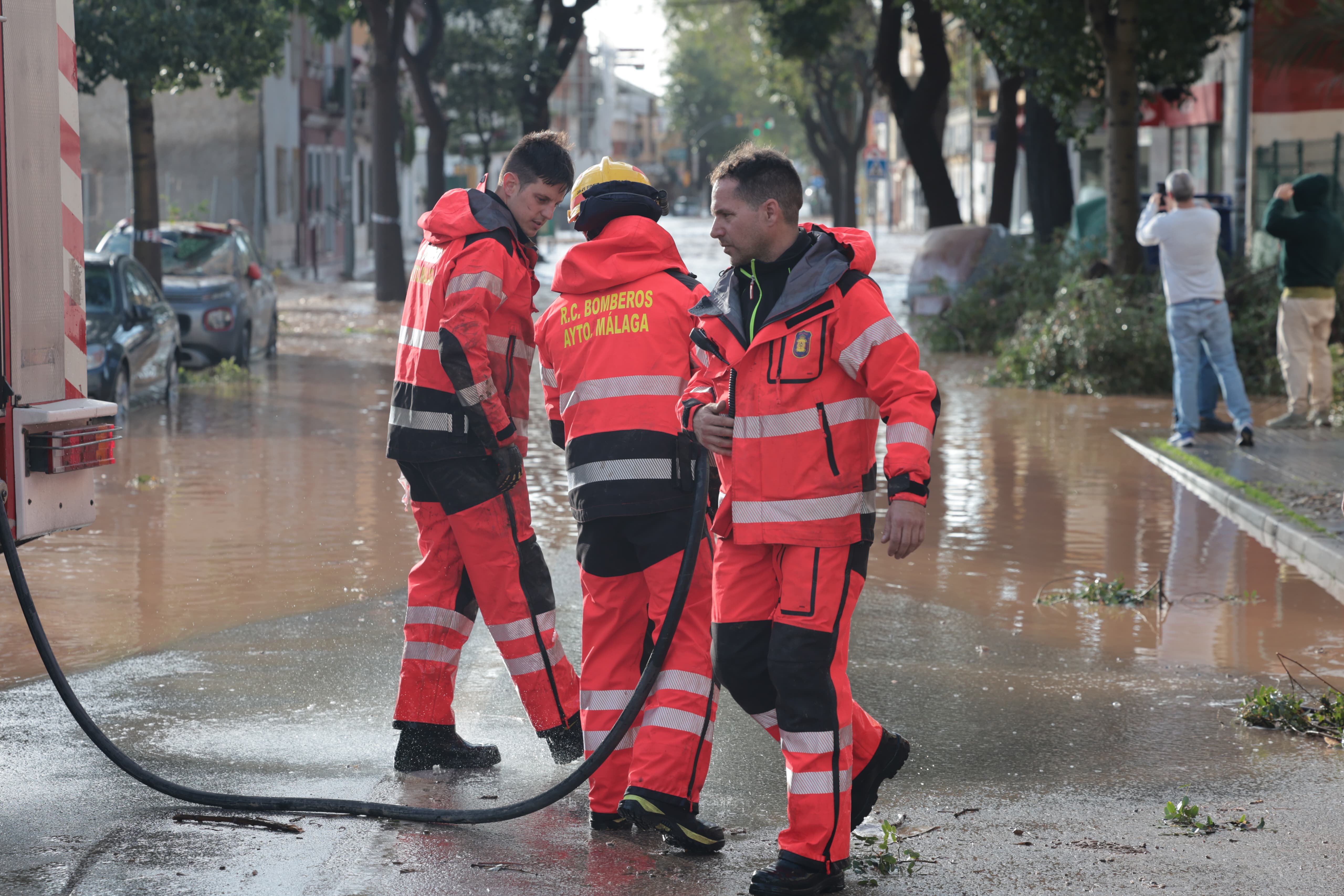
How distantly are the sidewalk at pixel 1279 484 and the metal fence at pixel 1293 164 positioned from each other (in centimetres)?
664

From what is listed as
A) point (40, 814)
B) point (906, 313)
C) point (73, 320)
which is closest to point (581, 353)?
point (73, 320)

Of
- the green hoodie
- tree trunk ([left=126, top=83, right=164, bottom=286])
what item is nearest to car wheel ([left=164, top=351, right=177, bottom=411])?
tree trunk ([left=126, top=83, right=164, bottom=286])

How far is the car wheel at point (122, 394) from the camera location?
12.8 m

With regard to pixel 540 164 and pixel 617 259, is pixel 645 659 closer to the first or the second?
pixel 617 259

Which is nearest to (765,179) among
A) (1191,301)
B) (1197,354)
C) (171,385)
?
(1191,301)

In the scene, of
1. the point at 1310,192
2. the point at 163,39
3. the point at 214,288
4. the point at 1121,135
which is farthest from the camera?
the point at 163,39

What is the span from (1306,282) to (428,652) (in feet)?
29.9

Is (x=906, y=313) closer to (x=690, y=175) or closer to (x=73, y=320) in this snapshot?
(x=73, y=320)

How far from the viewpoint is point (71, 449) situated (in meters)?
4.90

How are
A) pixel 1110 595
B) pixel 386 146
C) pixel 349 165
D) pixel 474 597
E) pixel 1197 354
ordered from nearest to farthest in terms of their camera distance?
pixel 474 597, pixel 1110 595, pixel 1197 354, pixel 386 146, pixel 349 165

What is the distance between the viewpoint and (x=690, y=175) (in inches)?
4722

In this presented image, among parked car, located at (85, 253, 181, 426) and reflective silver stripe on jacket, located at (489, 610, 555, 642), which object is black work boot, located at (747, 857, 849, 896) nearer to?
reflective silver stripe on jacket, located at (489, 610, 555, 642)

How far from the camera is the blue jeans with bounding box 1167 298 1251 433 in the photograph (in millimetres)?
11844

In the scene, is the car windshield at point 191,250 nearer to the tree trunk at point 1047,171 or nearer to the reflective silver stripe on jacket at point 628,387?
the tree trunk at point 1047,171
